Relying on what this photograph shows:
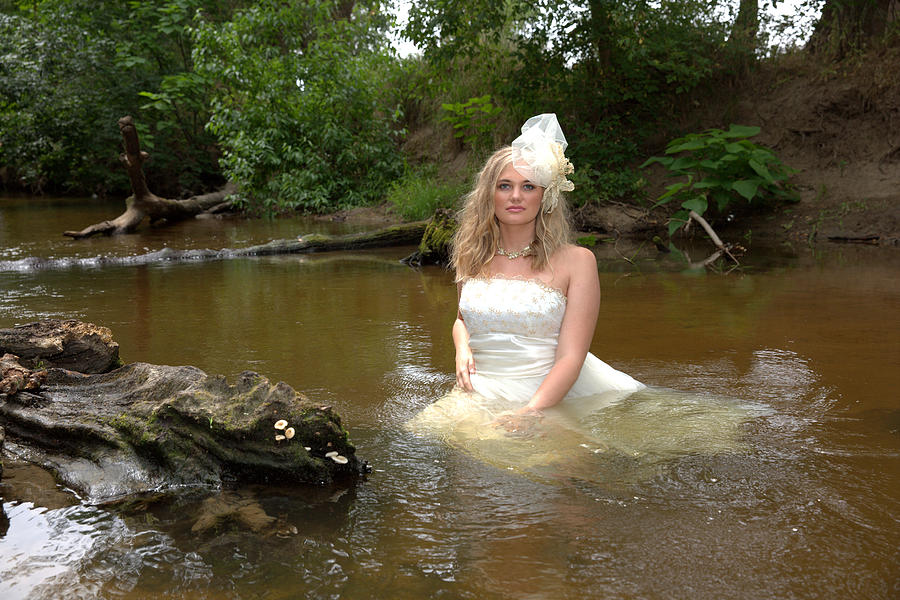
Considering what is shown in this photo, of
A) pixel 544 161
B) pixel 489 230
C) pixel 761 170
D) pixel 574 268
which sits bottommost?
pixel 574 268

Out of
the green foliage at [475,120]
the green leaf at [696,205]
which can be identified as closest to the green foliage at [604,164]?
the green foliage at [475,120]

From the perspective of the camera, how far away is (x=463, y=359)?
13.8 feet

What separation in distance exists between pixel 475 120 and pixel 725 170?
5506 mm

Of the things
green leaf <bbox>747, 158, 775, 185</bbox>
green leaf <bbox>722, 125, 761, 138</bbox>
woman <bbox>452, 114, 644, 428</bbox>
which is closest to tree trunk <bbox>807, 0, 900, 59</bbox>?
green leaf <bbox>722, 125, 761, 138</bbox>

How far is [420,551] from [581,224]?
1038 centimetres

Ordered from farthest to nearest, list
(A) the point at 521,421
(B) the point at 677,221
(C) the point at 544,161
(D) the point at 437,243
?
(B) the point at 677,221 → (D) the point at 437,243 → (C) the point at 544,161 → (A) the point at 521,421

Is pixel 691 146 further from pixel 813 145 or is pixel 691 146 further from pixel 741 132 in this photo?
pixel 813 145

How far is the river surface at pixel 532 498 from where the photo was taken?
2.53m

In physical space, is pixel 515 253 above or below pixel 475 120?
below

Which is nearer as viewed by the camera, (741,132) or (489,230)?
(489,230)

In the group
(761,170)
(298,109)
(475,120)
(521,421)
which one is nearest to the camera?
(521,421)

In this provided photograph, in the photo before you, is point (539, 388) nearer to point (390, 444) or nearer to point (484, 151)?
point (390, 444)

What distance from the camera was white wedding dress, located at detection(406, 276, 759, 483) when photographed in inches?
135

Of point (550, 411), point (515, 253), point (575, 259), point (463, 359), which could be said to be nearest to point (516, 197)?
point (515, 253)
